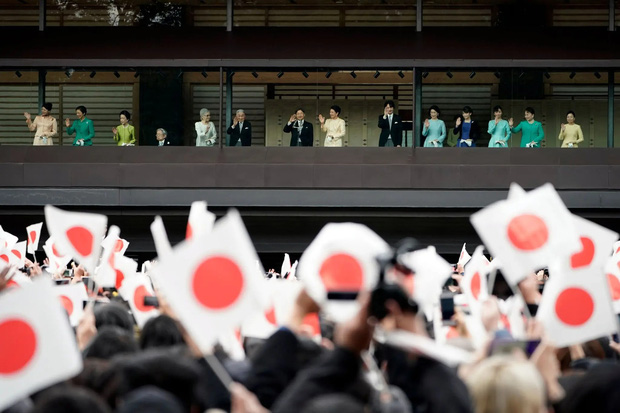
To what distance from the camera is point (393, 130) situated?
24.6 m

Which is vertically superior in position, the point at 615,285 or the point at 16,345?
the point at 16,345

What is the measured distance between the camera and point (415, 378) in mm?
4703

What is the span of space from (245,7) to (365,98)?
5.20 meters

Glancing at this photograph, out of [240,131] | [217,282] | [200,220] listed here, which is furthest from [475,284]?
[240,131]

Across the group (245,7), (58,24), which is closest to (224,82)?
(245,7)

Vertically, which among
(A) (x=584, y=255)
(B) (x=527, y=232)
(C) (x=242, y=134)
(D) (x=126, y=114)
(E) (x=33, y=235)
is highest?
(D) (x=126, y=114)

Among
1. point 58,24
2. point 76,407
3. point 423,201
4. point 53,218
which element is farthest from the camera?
point 58,24

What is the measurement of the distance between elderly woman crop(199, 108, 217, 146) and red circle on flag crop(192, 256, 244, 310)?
19368 millimetres

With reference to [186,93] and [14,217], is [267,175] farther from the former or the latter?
[14,217]

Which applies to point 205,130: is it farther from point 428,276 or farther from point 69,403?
point 69,403

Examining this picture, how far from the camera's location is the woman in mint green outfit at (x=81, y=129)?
24495 millimetres

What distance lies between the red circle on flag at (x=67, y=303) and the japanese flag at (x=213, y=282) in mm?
4038

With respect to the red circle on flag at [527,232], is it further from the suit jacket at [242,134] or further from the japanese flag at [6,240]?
the suit jacket at [242,134]

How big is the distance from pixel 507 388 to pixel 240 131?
67.8 ft
